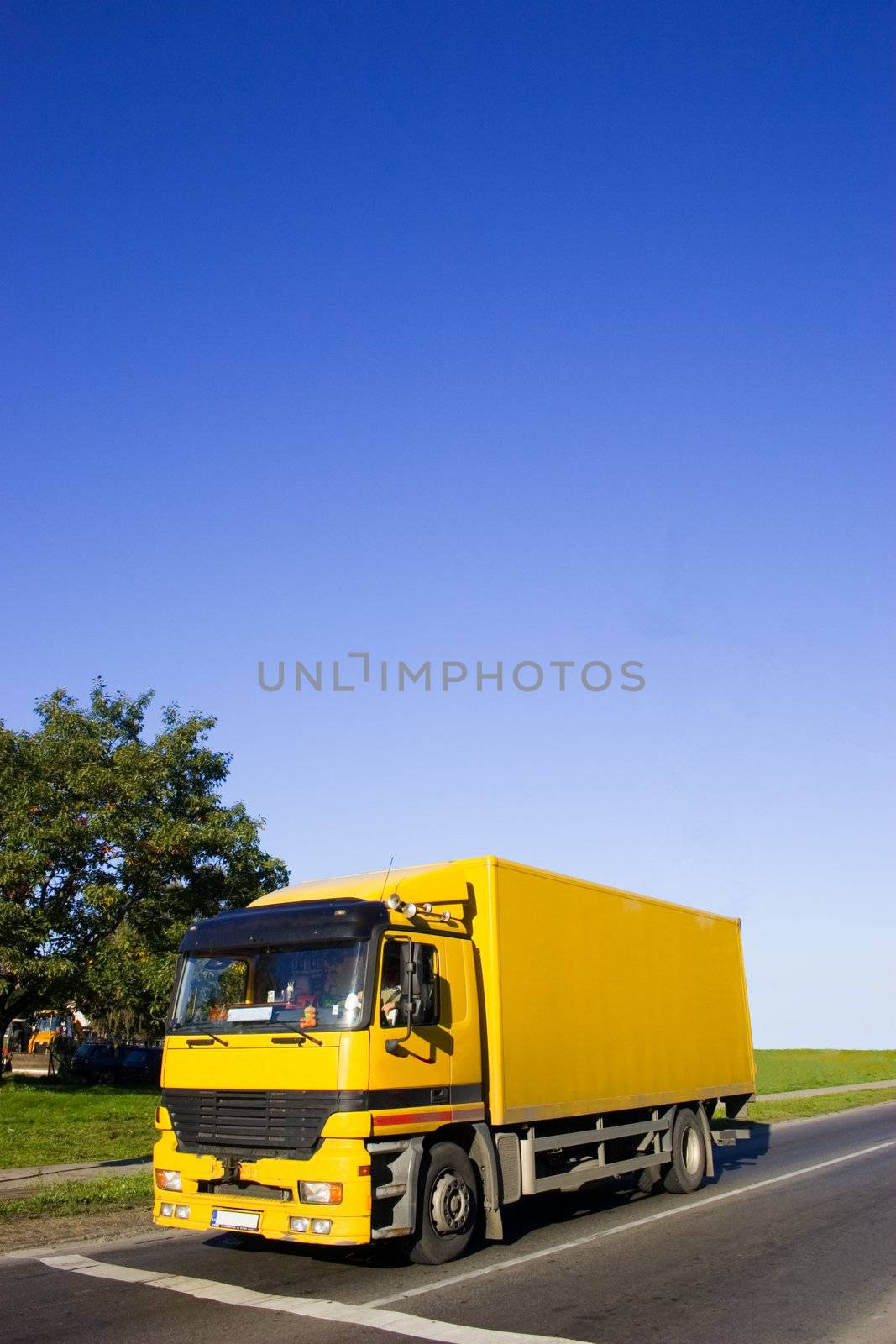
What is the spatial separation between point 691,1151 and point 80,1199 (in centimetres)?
721

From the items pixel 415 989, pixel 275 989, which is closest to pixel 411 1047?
pixel 415 989

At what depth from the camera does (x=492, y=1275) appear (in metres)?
7.96

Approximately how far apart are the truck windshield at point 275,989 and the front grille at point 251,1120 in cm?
51

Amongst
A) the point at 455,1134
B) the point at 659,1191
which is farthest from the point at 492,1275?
the point at 659,1191

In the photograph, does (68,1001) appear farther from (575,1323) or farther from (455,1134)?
(575,1323)

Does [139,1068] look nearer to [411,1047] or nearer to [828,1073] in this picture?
[411,1047]

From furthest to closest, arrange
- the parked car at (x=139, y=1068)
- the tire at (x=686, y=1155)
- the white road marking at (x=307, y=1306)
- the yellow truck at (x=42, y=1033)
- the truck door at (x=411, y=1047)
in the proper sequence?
the yellow truck at (x=42, y=1033), the parked car at (x=139, y=1068), the tire at (x=686, y=1155), the truck door at (x=411, y=1047), the white road marking at (x=307, y=1306)

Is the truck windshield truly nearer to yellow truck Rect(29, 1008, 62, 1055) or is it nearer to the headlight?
the headlight

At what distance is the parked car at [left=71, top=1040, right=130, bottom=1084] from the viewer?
35.9 m

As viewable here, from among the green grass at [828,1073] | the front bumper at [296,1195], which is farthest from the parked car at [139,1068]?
the front bumper at [296,1195]

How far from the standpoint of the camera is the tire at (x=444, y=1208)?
26.7 feet

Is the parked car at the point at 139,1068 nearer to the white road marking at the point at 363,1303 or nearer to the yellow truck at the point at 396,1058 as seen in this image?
the yellow truck at the point at 396,1058

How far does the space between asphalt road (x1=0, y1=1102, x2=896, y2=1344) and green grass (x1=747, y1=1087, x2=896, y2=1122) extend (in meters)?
15.7

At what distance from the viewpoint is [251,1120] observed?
8008 millimetres
